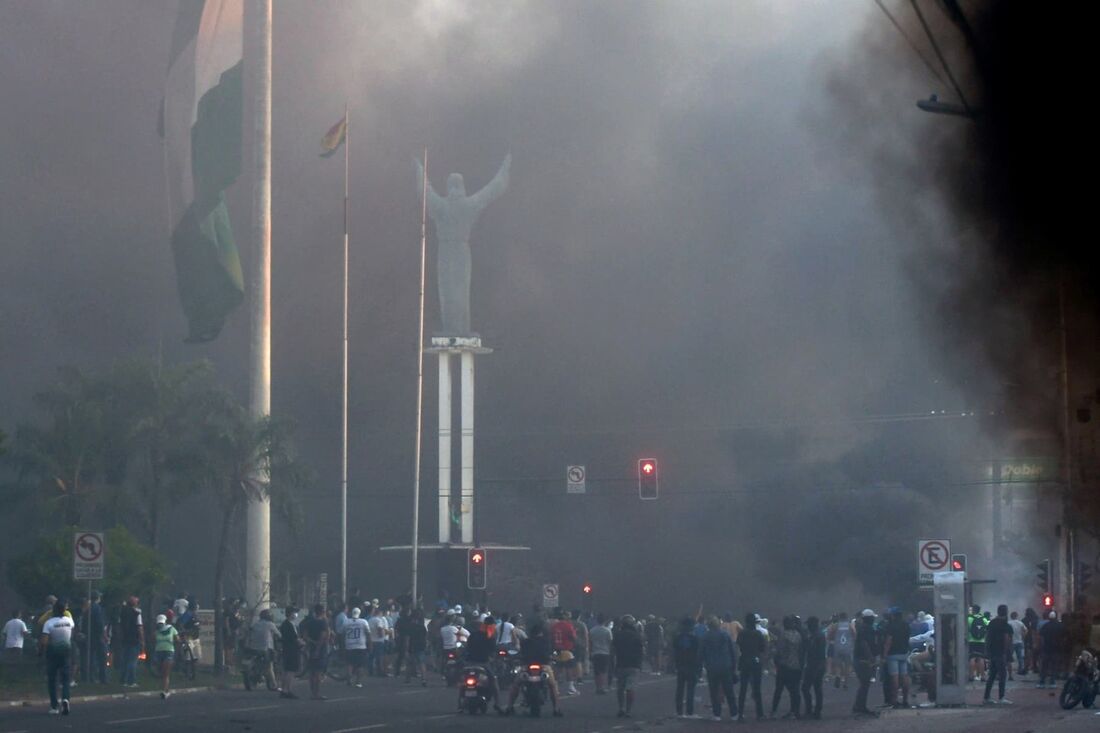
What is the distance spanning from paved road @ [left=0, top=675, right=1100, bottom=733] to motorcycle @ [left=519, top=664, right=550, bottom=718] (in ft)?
1.84

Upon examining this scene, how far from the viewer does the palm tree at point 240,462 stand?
1682 inches

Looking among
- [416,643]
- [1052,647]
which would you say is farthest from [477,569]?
[1052,647]

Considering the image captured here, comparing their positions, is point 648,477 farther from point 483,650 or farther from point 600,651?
point 483,650

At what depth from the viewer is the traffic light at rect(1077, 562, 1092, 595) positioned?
85.0 feet

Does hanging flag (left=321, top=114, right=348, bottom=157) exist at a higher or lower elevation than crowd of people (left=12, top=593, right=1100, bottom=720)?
higher

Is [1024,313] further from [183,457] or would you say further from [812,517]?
[812,517]

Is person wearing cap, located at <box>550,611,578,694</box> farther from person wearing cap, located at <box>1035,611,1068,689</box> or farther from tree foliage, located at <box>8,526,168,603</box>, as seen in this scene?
tree foliage, located at <box>8,526,168,603</box>

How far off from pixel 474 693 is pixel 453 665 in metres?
7.40

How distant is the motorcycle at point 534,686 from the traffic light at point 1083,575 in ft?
29.7

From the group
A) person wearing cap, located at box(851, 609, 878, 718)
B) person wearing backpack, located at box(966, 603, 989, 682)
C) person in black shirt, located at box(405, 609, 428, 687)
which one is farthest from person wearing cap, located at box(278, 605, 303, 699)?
person wearing backpack, located at box(966, 603, 989, 682)

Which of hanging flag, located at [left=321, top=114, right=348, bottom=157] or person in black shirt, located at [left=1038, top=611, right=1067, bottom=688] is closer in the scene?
person in black shirt, located at [left=1038, top=611, right=1067, bottom=688]

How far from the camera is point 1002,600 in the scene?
6550 centimetres

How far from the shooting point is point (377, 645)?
124ft

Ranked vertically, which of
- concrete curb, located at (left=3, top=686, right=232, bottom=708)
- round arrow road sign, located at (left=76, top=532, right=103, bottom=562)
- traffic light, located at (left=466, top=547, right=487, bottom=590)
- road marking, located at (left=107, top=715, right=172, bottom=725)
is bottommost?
concrete curb, located at (left=3, top=686, right=232, bottom=708)
